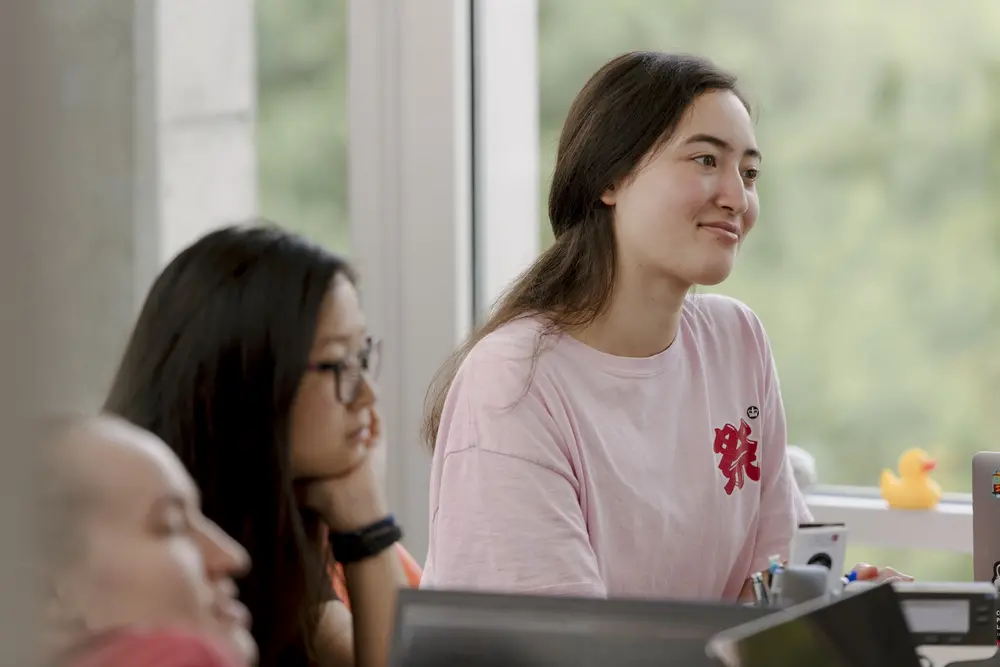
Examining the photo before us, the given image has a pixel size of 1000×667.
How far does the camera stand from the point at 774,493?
1704 mm

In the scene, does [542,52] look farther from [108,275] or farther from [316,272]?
[108,275]

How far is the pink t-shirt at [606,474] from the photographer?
1452mm

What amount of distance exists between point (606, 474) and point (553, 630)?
822mm

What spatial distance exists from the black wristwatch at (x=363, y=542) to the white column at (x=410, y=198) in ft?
5.15

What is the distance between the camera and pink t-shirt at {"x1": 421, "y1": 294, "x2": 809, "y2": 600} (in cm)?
145

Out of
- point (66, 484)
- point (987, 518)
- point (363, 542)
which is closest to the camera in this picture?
point (66, 484)

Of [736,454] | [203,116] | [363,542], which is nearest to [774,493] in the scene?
[736,454]

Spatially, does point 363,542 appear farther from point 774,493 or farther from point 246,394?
point 774,493

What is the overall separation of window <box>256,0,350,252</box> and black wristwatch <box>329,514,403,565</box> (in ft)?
5.61

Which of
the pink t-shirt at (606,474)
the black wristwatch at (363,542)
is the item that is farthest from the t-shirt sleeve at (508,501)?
the black wristwatch at (363,542)

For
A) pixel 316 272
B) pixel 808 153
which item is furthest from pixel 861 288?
pixel 316 272

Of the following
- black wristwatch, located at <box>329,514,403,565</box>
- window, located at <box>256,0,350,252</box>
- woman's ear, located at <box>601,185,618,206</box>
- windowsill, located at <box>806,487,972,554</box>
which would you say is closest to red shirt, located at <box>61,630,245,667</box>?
black wristwatch, located at <box>329,514,403,565</box>

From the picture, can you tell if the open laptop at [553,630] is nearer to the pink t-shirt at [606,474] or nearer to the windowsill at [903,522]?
the pink t-shirt at [606,474]

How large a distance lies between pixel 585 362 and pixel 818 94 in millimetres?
1200
